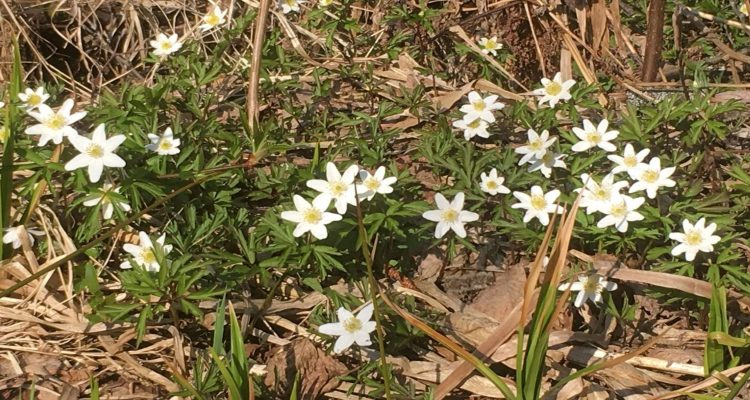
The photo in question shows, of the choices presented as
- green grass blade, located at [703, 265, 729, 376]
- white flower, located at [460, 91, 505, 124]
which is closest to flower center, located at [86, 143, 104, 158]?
white flower, located at [460, 91, 505, 124]

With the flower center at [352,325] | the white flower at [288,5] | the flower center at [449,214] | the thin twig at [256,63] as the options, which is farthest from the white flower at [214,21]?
the flower center at [352,325]

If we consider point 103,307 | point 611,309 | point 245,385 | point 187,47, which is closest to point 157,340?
point 103,307

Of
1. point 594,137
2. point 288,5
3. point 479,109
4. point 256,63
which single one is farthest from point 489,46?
point 256,63

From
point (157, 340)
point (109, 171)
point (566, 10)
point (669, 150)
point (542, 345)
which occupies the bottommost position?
point (157, 340)

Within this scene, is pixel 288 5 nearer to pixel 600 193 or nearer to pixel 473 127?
pixel 473 127

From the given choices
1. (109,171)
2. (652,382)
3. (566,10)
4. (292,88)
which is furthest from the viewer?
(566,10)

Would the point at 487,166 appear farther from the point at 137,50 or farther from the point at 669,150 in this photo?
the point at 137,50

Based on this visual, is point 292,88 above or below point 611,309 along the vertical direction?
above

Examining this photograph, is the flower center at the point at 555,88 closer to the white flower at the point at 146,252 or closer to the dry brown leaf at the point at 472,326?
the dry brown leaf at the point at 472,326
